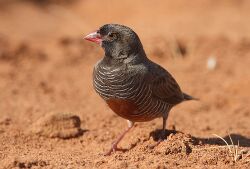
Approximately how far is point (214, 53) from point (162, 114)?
5036 millimetres

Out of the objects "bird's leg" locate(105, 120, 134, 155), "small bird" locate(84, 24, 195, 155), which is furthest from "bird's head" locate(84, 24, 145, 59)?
"bird's leg" locate(105, 120, 134, 155)

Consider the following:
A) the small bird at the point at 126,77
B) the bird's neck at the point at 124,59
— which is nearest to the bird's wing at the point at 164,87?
the small bird at the point at 126,77

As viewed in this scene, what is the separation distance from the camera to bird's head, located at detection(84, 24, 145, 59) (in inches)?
268

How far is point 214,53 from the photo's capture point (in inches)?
475

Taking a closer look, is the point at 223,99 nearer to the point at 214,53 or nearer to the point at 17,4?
the point at 214,53

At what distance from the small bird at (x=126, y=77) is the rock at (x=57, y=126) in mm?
629

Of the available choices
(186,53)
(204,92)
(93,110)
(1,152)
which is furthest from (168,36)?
(1,152)

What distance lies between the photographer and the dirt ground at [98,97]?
645 cm

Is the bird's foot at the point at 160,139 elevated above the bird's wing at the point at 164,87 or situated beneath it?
situated beneath

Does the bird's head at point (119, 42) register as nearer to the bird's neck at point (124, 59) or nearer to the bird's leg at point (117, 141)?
the bird's neck at point (124, 59)

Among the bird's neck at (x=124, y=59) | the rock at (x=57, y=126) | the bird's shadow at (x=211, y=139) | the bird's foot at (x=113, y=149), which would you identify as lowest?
the bird's foot at (x=113, y=149)

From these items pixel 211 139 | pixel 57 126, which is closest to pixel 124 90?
pixel 57 126

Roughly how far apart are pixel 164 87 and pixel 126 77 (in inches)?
28.0

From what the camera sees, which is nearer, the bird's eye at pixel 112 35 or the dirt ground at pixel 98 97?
the dirt ground at pixel 98 97
